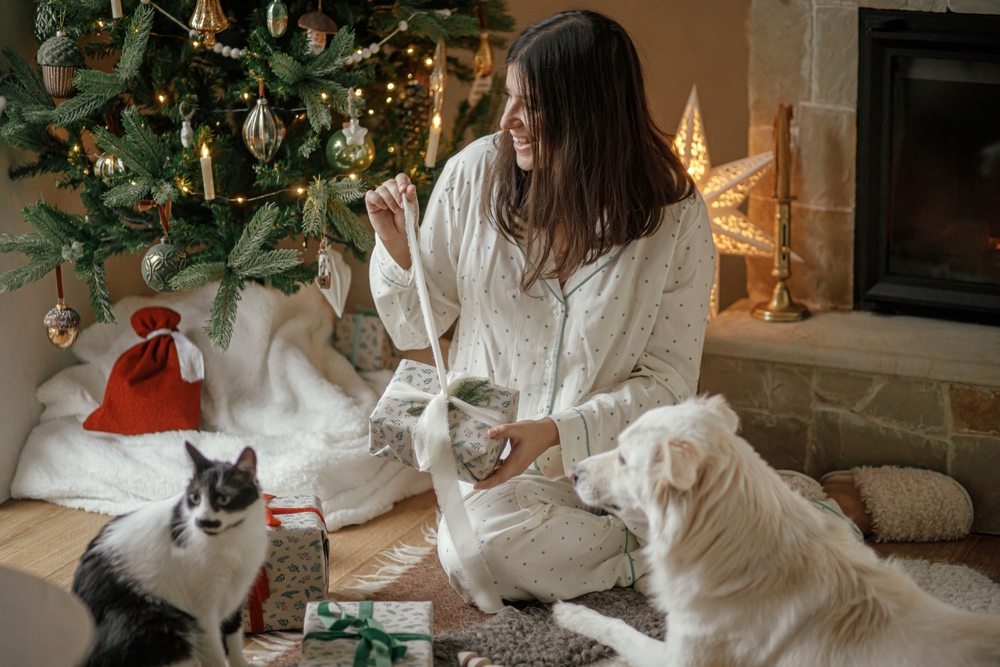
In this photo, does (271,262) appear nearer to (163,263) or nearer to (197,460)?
(163,263)

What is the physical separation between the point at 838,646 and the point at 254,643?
100 centimetres

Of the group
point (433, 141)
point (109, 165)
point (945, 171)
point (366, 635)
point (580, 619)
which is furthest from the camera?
point (945, 171)

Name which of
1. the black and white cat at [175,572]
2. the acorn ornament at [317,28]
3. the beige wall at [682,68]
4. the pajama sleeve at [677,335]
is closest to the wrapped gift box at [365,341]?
the beige wall at [682,68]

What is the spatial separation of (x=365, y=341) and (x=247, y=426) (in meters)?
0.41

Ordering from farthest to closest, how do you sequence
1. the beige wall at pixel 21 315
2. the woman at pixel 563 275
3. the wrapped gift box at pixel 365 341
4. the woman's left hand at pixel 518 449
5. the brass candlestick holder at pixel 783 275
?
1. the wrapped gift box at pixel 365 341
2. the brass candlestick holder at pixel 783 275
3. the beige wall at pixel 21 315
4. the woman at pixel 563 275
5. the woman's left hand at pixel 518 449

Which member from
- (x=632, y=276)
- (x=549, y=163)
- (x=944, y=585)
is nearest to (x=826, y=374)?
(x=944, y=585)

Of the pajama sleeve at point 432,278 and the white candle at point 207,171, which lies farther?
the white candle at point 207,171

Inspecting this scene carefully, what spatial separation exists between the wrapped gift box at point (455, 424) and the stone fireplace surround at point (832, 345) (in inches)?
39.7

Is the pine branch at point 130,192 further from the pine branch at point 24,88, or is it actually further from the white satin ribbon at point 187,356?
the white satin ribbon at point 187,356

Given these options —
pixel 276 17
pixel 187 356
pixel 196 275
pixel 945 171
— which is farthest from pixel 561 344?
pixel 945 171

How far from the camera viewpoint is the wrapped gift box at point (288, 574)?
64.4 inches

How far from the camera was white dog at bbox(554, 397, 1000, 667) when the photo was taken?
1.11 meters

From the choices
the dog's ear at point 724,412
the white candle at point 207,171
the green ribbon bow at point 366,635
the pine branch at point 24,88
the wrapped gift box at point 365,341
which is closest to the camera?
the dog's ear at point 724,412

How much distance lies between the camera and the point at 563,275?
5.71 ft
